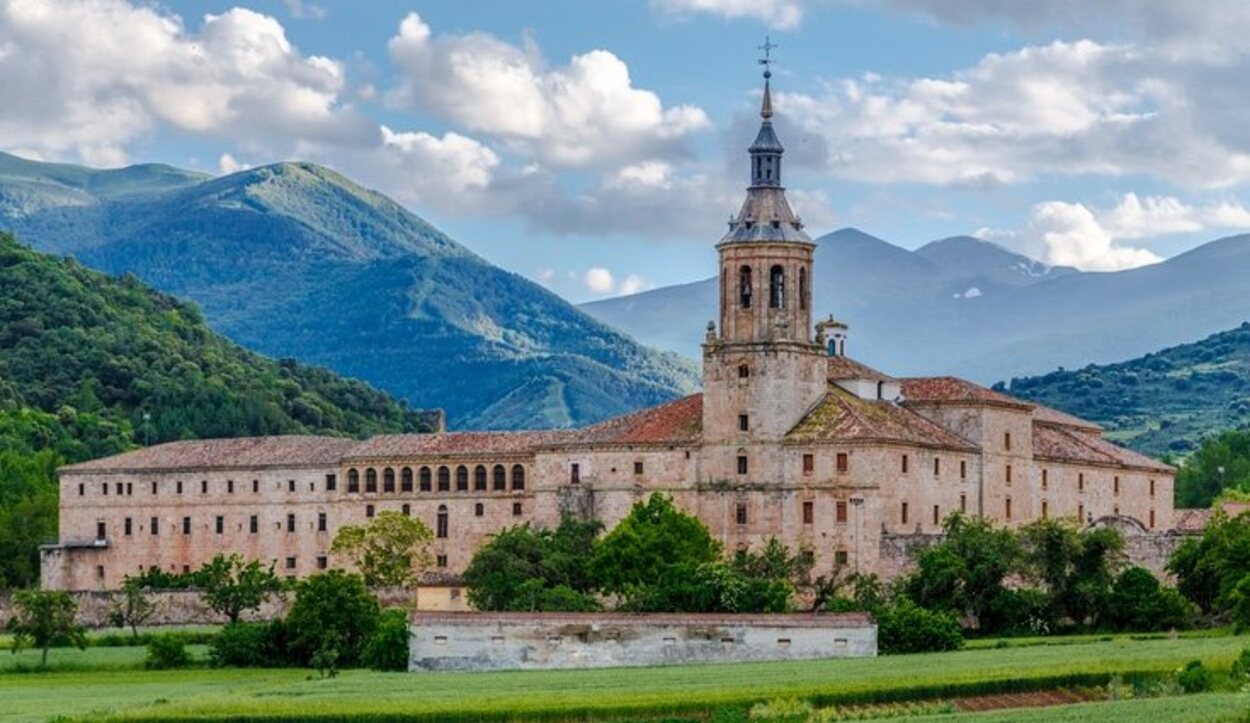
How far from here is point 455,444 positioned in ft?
433

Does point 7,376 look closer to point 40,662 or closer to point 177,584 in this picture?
point 177,584

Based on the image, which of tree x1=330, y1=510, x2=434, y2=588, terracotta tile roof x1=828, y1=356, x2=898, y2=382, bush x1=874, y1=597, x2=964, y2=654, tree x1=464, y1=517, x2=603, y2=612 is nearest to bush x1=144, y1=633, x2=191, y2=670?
tree x1=464, y1=517, x2=603, y2=612

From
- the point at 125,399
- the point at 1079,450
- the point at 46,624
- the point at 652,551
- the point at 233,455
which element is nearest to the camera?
the point at 46,624

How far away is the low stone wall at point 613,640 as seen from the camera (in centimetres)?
9325

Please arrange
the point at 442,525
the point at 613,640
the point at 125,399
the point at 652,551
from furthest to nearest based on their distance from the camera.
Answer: the point at 125,399 → the point at 442,525 → the point at 652,551 → the point at 613,640

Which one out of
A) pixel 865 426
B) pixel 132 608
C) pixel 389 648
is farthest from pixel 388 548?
pixel 389 648

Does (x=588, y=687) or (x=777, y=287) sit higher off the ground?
(x=777, y=287)

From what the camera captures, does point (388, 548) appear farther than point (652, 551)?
Yes

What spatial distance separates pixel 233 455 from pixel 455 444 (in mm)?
12307

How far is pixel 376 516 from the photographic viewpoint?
429 ft

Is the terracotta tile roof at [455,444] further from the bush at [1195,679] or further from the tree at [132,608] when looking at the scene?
the bush at [1195,679]

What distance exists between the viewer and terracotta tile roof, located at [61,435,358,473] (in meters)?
136

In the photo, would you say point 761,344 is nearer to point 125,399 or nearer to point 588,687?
point 588,687

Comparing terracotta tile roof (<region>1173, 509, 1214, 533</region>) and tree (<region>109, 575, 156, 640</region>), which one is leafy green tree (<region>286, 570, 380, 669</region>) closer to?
tree (<region>109, 575, 156, 640</region>)
